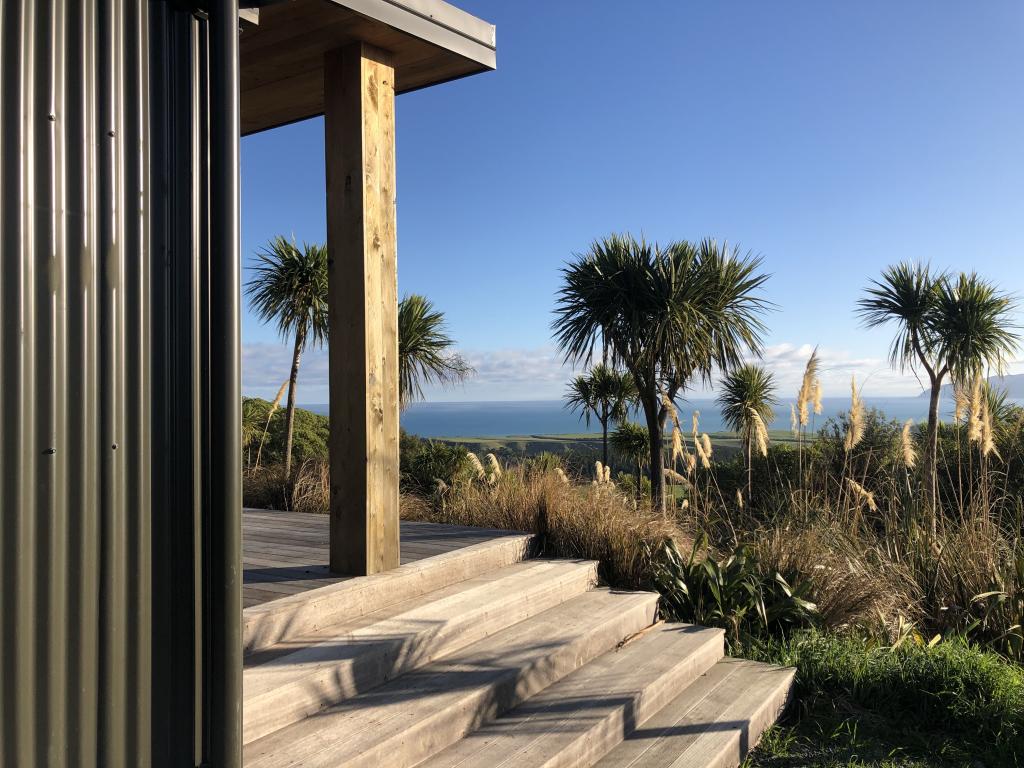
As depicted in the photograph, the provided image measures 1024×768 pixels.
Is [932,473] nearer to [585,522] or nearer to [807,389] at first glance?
[807,389]

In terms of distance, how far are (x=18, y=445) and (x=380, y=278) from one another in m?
2.00

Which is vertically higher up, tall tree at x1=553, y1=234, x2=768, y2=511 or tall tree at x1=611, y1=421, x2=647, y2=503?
tall tree at x1=553, y1=234, x2=768, y2=511

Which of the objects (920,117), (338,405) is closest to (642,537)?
(338,405)

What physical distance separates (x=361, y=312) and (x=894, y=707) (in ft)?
9.57

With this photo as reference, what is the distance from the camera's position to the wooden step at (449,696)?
2031 mm

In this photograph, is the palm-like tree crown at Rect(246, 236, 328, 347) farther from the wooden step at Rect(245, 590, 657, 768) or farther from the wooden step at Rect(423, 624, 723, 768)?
the wooden step at Rect(423, 624, 723, 768)

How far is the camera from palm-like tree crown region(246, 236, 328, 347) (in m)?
9.16

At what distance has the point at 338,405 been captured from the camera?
10.2ft

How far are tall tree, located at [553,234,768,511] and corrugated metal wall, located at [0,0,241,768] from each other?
8.35 m

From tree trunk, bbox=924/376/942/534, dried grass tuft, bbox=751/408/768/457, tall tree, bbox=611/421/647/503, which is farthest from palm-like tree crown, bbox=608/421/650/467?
dried grass tuft, bbox=751/408/768/457

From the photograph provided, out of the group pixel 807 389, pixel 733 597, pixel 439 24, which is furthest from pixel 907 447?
pixel 439 24

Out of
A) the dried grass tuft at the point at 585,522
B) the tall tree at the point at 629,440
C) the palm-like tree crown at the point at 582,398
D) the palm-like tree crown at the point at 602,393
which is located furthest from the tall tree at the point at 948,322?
the dried grass tuft at the point at 585,522

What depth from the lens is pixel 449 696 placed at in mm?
2387

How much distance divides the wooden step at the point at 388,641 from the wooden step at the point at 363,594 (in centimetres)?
5
